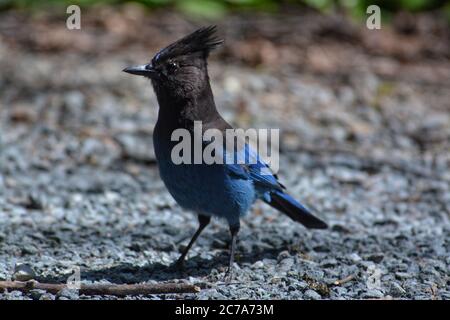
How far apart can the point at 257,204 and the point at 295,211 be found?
0.96m

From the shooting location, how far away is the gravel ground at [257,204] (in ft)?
14.1

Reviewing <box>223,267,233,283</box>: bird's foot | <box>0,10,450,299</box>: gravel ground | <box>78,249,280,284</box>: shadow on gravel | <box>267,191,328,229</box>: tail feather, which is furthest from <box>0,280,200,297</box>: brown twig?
<box>267,191,328,229</box>: tail feather

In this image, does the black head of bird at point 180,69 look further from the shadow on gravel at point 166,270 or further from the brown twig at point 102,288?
the brown twig at point 102,288

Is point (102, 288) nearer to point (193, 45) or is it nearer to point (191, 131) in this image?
point (191, 131)

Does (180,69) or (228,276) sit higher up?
(180,69)

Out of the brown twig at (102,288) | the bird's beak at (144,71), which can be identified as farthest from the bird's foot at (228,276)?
the bird's beak at (144,71)

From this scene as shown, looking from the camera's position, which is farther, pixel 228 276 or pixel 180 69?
pixel 180 69

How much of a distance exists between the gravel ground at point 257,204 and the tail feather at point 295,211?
11 cm

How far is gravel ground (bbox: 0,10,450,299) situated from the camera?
4.29 meters

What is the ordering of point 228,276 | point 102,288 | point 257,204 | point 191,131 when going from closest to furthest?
point 102,288
point 228,276
point 191,131
point 257,204

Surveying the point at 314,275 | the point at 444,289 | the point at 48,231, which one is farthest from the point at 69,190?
the point at 444,289

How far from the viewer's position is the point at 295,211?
4879 millimetres

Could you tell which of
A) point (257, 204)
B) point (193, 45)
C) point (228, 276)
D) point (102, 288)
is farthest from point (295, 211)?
point (102, 288)
